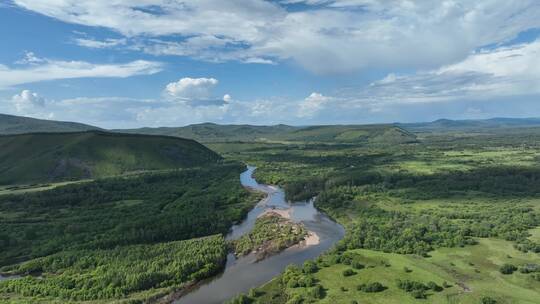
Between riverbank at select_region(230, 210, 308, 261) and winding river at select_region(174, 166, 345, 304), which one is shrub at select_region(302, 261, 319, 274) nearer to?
winding river at select_region(174, 166, 345, 304)

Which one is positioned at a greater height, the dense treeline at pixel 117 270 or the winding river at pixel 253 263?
the dense treeline at pixel 117 270

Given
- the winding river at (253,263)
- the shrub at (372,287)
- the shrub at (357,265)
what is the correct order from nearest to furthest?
the shrub at (372,287) < the winding river at (253,263) < the shrub at (357,265)

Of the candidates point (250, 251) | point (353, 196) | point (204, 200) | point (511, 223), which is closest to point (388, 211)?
point (353, 196)

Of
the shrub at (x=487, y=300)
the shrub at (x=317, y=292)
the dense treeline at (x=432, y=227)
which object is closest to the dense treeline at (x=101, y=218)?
the dense treeline at (x=432, y=227)

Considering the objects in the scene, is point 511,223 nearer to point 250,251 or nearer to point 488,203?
point 488,203

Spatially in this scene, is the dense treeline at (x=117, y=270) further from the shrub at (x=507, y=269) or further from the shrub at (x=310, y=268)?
the shrub at (x=507, y=269)

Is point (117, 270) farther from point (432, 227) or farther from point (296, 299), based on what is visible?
point (432, 227)
